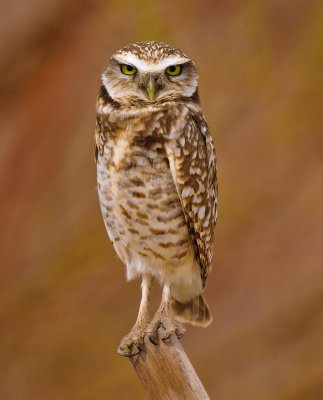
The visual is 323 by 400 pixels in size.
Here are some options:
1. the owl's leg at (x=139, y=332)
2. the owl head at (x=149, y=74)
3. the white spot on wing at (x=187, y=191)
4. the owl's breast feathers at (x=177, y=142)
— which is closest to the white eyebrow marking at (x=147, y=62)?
the owl head at (x=149, y=74)

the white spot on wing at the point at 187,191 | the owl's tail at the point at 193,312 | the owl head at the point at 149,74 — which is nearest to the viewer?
the owl head at the point at 149,74

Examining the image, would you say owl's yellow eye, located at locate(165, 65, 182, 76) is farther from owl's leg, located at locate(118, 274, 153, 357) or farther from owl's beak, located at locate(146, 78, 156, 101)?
owl's leg, located at locate(118, 274, 153, 357)

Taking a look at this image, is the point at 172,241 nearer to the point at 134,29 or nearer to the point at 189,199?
the point at 189,199

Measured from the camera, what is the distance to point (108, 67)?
8.61 ft

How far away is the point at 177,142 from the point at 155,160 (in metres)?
0.08

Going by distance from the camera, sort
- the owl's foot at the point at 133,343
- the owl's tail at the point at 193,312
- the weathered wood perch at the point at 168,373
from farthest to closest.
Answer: the owl's tail at the point at 193,312
the owl's foot at the point at 133,343
the weathered wood perch at the point at 168,373

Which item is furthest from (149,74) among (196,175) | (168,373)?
(168,373)

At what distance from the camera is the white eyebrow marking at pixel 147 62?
98.4 inches

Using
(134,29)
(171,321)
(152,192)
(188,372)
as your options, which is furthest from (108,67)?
(134,29)

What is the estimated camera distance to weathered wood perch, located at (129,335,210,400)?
7.07 ft

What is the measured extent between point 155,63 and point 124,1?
1535 mm

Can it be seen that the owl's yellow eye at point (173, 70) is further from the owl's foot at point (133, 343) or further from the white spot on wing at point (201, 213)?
the owl's foot at point (133, 343)

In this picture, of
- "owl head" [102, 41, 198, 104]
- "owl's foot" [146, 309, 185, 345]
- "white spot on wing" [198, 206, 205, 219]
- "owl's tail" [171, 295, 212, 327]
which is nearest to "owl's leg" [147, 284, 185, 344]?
"owl's foot" [146, 309, 185, 345]

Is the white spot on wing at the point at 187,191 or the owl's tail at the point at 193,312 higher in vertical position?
the white spot on wing at the point at 187,191
